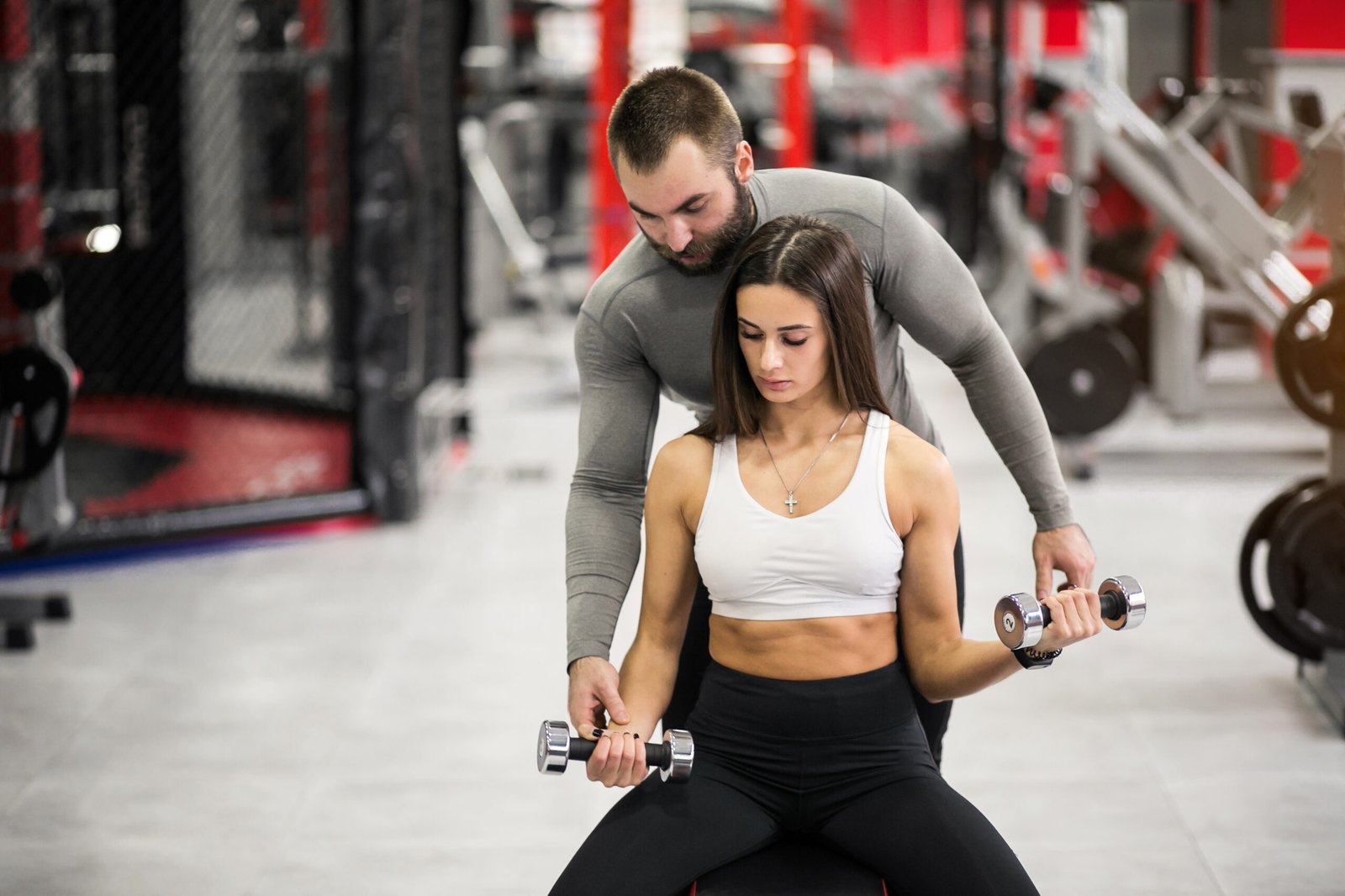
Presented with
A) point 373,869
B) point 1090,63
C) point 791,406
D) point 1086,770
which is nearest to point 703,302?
point 791,406

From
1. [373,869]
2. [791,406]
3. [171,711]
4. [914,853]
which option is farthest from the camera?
[171,711]

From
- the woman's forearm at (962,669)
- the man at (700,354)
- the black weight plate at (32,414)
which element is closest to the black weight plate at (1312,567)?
the man at (700,354)

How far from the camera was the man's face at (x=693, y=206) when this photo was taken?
5.95 ft

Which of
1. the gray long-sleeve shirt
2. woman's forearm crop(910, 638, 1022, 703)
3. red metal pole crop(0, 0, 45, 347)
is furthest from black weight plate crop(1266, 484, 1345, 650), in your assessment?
red metal pole crop(0, 0, 45, 347)

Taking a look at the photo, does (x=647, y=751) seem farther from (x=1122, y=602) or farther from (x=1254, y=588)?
(x=1254, y=588)

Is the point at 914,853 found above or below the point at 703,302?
below

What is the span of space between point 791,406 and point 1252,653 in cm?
231

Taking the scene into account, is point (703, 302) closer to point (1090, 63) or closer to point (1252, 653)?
point (1252, 653)

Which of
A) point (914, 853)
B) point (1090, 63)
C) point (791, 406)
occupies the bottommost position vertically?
point (914, 853)

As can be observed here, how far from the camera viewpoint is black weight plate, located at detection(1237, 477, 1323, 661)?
11.1ft

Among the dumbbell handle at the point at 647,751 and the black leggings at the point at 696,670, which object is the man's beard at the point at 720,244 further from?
the dumbbell handle at the point at 647,751

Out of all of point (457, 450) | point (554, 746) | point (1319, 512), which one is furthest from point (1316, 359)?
point (457, 450)

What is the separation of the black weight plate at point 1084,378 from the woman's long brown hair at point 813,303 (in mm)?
3656

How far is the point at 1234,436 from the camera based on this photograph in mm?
6332
